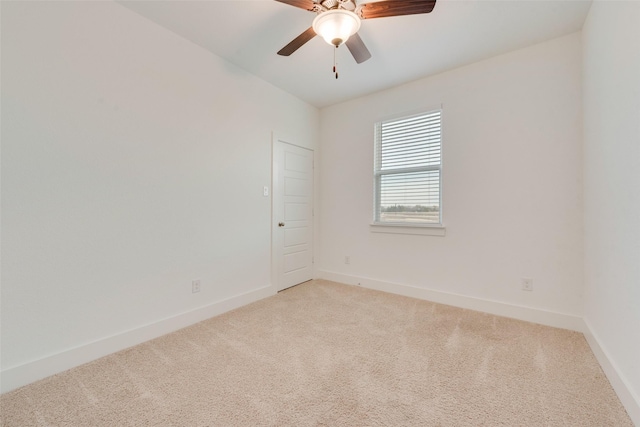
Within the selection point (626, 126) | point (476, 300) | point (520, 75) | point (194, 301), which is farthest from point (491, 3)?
point (194, 301)

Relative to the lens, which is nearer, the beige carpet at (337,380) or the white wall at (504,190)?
the beige carpet at (337,380)

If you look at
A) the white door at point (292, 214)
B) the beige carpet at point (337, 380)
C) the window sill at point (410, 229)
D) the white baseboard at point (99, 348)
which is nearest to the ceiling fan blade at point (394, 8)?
the white door at point (292, 214)

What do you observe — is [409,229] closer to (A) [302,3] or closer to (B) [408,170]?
(B) [408,170]

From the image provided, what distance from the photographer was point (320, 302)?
312 cm

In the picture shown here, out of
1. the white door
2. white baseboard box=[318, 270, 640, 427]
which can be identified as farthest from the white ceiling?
white baseboard box=[318, 270, 640, 427]

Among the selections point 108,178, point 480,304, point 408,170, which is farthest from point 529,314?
point 108,178

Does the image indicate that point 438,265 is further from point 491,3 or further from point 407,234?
point 491,3

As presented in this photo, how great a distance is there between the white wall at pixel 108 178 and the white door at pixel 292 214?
560 millimetres

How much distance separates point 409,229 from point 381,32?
84.9 inches

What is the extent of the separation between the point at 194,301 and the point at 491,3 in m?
3.63

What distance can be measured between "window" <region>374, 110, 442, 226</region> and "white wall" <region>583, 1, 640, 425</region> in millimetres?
1286

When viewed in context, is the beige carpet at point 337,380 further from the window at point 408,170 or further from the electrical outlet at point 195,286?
the window at point 408,170

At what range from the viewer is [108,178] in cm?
204

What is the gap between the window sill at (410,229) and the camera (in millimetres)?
3103
